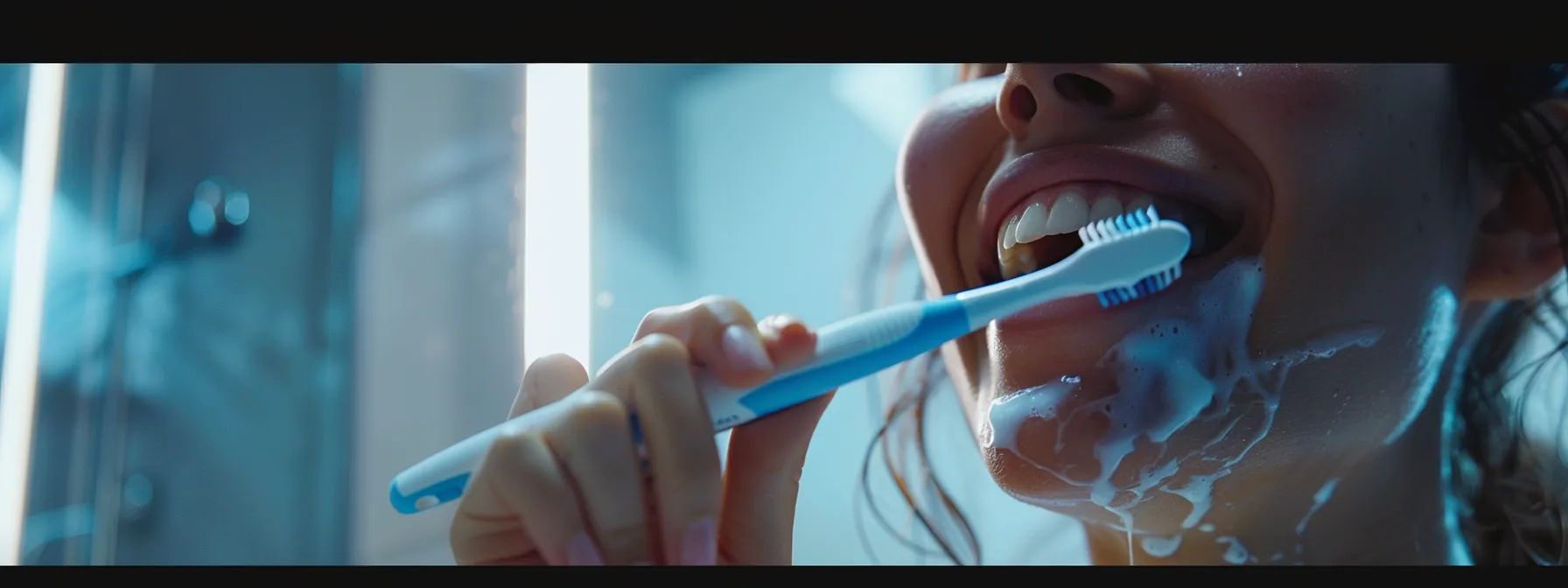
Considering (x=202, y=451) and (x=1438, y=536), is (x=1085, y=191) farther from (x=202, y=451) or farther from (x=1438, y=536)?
(x=202, y=451)

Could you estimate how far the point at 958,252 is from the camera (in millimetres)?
580

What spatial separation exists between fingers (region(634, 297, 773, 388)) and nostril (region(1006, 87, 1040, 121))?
220 millimetres

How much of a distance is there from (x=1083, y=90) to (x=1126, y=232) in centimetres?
11

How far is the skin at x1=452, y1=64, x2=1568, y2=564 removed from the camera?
1.32 ft

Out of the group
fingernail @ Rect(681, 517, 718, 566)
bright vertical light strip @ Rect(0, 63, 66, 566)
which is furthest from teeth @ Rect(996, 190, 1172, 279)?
bright vertical light strip @ Rect(0, 63, 66, 566)

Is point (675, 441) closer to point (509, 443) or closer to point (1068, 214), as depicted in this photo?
point (509, 443)

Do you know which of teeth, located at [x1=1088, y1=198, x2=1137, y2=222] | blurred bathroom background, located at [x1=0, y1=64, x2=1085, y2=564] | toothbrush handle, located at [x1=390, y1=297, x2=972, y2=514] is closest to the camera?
toothbrush handle, located at [x1=390, y1=297, x2=972, y2=514]

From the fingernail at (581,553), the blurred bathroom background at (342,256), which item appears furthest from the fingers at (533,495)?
the blurred bathroom background at (342,256)

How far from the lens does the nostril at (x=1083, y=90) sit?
0.51m

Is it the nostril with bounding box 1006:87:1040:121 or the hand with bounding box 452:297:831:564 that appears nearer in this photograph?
the hand with bounding box 452:297:831:564

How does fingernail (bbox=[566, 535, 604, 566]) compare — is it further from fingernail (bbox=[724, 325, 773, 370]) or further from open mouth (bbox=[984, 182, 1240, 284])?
open mouth (bbox=[984, 182, 1240, 284])

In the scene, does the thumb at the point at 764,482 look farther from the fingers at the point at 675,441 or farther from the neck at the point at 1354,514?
the neck at the point at 1354,514

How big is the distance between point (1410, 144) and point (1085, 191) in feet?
0.61
